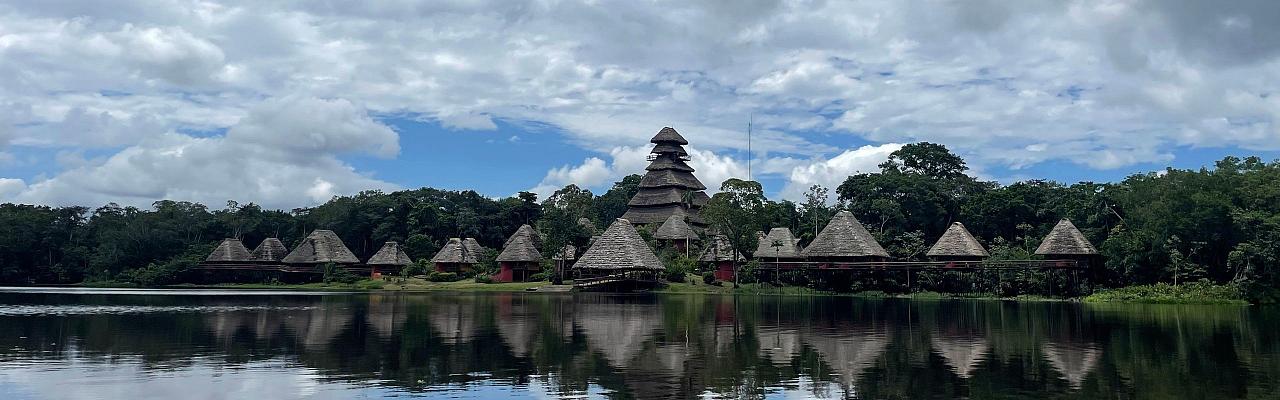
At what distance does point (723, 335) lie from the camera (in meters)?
24.3

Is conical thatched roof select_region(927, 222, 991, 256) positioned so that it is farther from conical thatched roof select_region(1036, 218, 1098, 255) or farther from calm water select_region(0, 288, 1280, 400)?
calm water select_region(0, 288, 1280, 400)

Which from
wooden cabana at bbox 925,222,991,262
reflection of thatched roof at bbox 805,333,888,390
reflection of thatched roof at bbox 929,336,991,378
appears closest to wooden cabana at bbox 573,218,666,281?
wooden cabana at bbox 925,222,991,262

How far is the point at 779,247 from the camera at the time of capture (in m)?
60.9

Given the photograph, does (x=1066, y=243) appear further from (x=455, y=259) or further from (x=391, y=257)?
(x=391, y=257)

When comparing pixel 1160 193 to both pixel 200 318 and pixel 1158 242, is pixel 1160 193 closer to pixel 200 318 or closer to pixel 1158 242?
pixel 1158 242

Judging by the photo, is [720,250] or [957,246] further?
[720,250]

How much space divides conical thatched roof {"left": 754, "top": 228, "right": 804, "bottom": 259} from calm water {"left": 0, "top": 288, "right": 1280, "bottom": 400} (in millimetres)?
27020

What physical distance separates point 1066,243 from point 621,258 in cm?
2652

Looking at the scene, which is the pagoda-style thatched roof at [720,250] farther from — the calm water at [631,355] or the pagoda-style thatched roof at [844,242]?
the calm water at [631,355]

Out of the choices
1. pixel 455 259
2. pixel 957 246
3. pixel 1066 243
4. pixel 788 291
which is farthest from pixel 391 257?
pixel 1066 243

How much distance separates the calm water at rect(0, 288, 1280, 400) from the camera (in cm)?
1463

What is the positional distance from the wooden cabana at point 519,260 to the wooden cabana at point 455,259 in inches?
182

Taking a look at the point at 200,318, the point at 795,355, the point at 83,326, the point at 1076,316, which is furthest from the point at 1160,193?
the point at 83,326

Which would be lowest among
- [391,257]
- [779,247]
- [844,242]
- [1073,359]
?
[1073,359]
